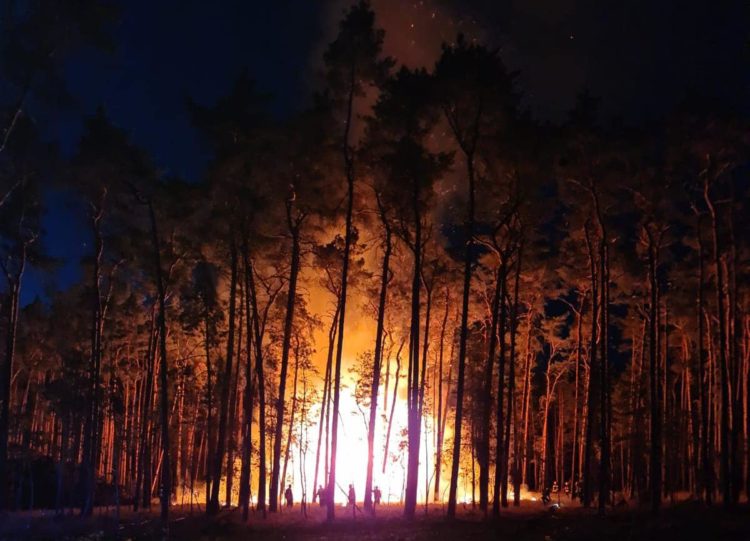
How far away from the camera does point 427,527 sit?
62.0ft

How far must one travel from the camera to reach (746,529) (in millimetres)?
16141

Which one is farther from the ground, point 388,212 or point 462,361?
point 388,212

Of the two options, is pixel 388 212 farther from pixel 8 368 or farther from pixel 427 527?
pixel 8 368

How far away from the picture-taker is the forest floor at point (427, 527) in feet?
54.6

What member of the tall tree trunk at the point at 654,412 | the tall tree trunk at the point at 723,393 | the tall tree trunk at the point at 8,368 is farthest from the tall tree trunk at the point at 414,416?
the tall tree trunk at the point at 8,368

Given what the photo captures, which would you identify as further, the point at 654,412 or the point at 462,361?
the point at 654,412

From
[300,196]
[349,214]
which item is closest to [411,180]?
[349,214]

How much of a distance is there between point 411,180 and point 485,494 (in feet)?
33.4

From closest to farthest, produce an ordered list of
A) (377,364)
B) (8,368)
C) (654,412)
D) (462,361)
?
(462,361) < (377,364) < (654,412) < (8,368)

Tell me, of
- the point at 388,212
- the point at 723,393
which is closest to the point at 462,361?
the point at 388,212

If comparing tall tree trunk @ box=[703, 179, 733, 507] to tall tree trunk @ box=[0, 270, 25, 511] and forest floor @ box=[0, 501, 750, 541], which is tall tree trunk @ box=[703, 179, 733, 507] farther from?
tall tree trunk @ box=[0, 270, 25, 511]

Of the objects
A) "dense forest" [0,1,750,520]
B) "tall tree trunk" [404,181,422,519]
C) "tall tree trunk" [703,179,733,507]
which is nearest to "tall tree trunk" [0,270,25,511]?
"dense forest" [0,1,750,520]

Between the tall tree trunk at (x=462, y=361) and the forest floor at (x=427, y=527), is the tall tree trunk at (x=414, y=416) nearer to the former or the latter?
the forest floor at (x=427, y=527)

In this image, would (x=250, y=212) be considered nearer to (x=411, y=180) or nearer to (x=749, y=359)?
(x=411, y=180)
